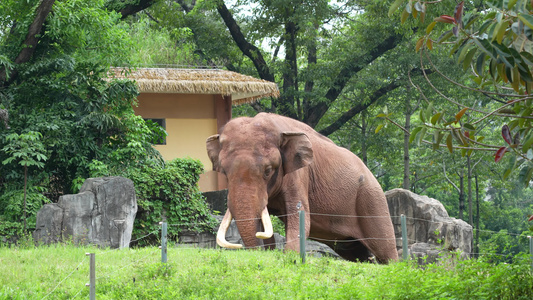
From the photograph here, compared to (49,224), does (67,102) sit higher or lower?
higher

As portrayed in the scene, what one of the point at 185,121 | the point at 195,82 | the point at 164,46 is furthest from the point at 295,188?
the point at 164,46

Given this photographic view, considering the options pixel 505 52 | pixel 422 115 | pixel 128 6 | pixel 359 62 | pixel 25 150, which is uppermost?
pixel 128 6

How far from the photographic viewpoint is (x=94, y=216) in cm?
1173

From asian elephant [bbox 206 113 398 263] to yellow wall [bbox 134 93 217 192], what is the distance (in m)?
7.63

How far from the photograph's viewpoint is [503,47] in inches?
167

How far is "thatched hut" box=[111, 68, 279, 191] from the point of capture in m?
17.4

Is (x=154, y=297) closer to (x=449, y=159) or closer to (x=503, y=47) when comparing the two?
(x=503, y=47)

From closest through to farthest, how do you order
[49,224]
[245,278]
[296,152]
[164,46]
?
[245,278] → [296,152] → [49,224] → [164,46]

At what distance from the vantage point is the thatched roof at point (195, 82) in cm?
1699

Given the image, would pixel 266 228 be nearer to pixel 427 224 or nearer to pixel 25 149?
pixel 25 149

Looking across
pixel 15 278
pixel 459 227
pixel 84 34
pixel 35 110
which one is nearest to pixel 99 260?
pixel 15 278

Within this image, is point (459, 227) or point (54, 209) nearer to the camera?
point (54, 209)

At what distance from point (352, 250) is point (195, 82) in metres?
7.19

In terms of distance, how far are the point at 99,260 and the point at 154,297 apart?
2.34m
